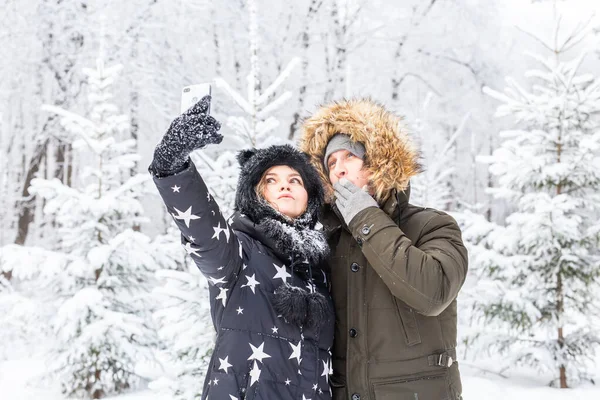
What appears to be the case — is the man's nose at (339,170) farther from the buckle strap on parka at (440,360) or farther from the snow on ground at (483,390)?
the snow on ground at (483,390)

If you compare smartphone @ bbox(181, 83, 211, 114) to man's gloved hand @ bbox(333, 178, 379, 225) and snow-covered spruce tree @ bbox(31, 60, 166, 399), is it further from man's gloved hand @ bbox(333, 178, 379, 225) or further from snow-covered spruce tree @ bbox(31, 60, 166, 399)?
snow-covered spruce tree @ bbox(31, 60, 166, 399)

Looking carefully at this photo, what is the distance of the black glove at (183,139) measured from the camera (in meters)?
1.77

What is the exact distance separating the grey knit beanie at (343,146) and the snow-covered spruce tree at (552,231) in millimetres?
4549

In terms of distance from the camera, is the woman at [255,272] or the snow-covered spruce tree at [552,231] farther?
the snow-covered spruce tree at [552,231]

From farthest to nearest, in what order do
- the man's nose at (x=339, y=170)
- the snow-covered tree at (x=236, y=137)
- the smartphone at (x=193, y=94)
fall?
the snow-covered tree at (x=236, y=137)
the man's nose at (x=339, y=170)
the smartphone at (x=193, y=94)

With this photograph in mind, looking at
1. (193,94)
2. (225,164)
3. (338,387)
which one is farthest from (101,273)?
(193,94)

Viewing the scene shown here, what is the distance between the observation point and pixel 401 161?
8.51 ft

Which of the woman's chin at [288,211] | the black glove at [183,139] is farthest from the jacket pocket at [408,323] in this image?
the black glove at [183,139]

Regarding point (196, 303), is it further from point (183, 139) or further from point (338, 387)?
point (183, 139)

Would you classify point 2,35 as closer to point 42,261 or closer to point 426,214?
point 42,261

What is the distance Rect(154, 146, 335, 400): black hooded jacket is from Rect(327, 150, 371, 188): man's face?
359 mm

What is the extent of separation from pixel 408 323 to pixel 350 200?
1.83 feet

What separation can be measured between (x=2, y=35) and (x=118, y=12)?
7.55 feet

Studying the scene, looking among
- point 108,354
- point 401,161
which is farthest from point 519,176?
point 108,354
